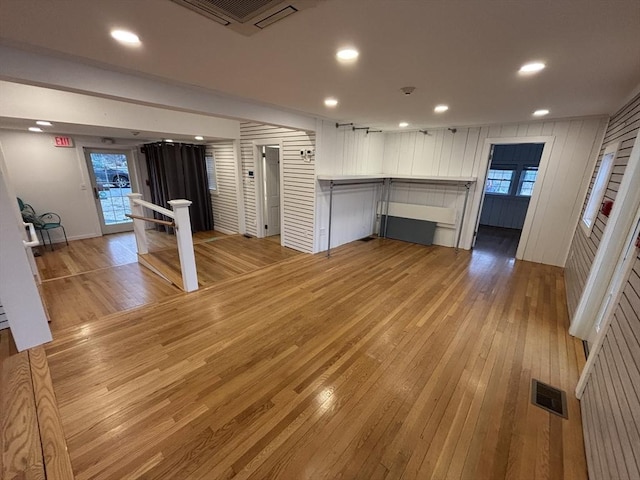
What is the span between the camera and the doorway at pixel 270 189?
19.2ft

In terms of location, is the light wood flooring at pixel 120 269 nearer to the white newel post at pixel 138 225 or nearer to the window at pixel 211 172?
the white newel post at pixel 138 225

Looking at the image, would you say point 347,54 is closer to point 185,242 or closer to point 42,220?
point 185,242

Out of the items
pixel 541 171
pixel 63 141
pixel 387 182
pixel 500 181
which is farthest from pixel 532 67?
pixel 63 141

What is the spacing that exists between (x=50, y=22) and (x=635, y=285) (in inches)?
156

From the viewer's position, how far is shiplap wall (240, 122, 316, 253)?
4824 millimetres

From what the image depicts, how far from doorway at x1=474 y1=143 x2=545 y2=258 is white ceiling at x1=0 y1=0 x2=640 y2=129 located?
458cm

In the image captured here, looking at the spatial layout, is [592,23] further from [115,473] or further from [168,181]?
[168,181]

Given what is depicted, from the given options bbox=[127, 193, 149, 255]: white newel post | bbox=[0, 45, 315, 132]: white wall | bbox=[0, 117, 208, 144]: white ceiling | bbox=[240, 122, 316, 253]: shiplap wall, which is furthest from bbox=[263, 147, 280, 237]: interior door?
bbox=[127, 193, 149, 255]: white newel post

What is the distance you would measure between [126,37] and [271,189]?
14.6ft

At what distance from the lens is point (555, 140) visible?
435 cm

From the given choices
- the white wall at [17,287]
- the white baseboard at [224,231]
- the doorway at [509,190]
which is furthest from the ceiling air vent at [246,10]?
the doorway at [509,190]

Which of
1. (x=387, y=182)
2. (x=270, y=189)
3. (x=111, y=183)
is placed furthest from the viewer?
(x=111, y=183)

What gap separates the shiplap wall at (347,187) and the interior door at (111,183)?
5287mm

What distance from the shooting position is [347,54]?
74.7 inches
